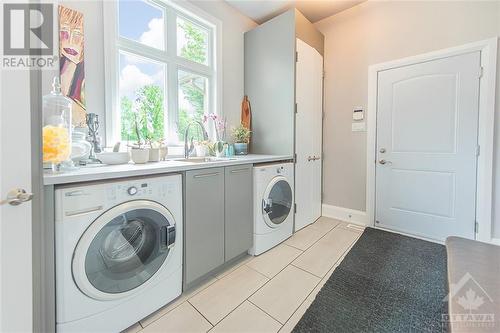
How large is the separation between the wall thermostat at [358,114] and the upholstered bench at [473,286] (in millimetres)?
1987

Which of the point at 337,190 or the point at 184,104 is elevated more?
the point at 184,104

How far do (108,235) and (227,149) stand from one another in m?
1.51

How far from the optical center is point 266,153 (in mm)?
2785

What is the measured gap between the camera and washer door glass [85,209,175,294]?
42.8 inches

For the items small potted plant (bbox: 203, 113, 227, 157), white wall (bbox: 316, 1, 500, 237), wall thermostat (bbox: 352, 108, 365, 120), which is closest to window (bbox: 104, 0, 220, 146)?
small potted plant (bbox: 203, 113, 227, 157)

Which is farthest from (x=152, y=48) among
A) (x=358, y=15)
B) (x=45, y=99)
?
(x=358, y=15)

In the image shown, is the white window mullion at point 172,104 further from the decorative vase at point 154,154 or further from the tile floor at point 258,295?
the tile floor at point 258,295

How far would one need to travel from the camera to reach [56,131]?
3.53ft

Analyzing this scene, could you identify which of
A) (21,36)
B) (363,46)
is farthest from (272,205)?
(363,46)

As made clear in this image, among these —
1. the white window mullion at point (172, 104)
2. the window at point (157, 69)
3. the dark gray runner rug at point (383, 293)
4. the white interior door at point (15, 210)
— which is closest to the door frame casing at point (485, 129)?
the dark gray runner rug at point (383, 293)

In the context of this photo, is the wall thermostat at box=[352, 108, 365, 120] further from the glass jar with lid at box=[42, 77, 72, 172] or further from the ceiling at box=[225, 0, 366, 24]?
the glass jar with lid at box=[42, 77, 72, 172]

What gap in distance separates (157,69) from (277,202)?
1886 millimetres

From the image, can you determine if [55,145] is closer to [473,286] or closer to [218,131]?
[218,131]

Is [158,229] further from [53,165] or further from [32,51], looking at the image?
[32,51]
